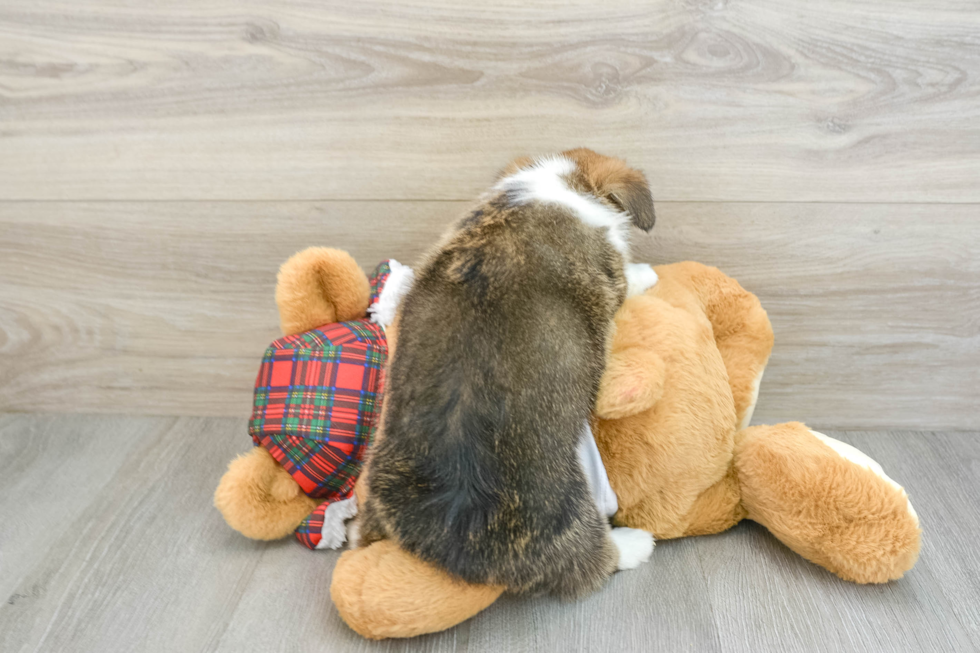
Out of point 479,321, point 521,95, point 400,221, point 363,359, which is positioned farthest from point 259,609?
point 521,95

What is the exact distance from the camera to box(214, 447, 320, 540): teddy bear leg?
2.96ft

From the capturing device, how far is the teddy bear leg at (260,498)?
0.90 meters

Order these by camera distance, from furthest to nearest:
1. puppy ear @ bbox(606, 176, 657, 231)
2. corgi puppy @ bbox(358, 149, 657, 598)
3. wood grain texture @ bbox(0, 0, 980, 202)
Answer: wood grain texture @ bbox(0, 0, 980, 202), puppy ear @ bbox(606, 176, 657, 231), corgi puppy @ bbox(358, 149, 657, 598)

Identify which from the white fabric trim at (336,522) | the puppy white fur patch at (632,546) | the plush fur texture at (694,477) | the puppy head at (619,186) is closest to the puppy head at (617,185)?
the puppy head at (619,186)

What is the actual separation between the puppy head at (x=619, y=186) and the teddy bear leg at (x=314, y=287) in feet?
1.15

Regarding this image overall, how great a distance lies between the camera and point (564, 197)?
0.83 m

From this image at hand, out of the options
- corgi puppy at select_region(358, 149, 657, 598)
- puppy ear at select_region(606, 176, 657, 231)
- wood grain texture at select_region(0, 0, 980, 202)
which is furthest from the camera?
wood grain texture at select_region(0, 0, 980, 202)

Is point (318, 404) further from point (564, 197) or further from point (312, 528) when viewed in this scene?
point (564, 197)

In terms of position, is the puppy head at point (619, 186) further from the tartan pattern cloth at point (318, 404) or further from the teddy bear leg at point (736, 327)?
the tartan pattern cloth at point (318, 404)

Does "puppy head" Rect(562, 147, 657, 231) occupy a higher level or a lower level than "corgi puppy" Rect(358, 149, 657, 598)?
higher

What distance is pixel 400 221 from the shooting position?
1069 millimetres

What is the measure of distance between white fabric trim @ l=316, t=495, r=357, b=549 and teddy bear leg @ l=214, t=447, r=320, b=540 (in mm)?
41

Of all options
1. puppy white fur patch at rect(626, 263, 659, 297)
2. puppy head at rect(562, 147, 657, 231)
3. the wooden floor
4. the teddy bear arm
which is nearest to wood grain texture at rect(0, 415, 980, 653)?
the wooden floor

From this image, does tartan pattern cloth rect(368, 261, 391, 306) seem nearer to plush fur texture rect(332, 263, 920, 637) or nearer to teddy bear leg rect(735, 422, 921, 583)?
plush fur texture rect(332, 263, 920, 637)
